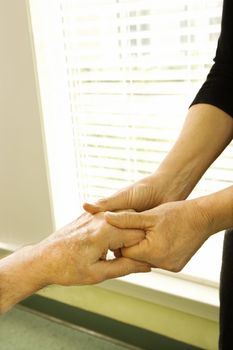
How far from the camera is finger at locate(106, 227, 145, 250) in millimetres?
897

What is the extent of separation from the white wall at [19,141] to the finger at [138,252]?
0.84 metres

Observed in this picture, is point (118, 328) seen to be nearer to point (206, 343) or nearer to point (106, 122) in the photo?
point (206, 343)

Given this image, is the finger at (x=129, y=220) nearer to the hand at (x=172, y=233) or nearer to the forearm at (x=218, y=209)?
the hand at (x=172, y=233)

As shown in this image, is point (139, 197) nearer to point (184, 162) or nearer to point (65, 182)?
point (184, 162)

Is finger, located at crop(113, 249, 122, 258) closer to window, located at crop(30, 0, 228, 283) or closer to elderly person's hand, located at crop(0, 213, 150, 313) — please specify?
elderly person's hand, located at crop(0, 213, 150, 313)

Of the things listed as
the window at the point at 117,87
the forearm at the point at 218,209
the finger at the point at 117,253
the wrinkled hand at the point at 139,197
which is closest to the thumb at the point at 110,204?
the wrinkled hand at the point at 139,197

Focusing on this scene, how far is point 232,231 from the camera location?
825 mm

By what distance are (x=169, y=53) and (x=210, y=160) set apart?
1.67 feet

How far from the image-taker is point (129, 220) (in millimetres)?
901

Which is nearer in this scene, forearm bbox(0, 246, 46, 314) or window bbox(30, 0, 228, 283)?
forearm bbox(0, 246, 46, 314)

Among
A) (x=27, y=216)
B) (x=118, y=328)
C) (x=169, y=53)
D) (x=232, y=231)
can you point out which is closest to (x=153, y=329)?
(x=118, y=328)

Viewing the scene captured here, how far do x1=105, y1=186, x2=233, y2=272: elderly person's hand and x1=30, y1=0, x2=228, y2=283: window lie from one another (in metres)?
0.60

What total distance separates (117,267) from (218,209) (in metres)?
0.26

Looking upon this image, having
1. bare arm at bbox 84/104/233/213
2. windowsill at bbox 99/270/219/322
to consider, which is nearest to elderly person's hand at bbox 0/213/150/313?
bare arm at bbox 84/104/233/213
